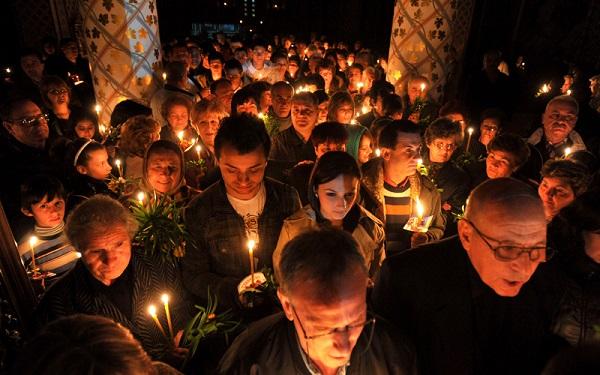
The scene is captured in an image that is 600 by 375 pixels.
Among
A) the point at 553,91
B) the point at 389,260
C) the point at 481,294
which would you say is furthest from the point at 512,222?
the point at 553,91

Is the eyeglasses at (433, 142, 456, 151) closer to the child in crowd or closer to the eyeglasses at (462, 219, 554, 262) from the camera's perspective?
the eyeglasses at (462, 219, 554, 262)

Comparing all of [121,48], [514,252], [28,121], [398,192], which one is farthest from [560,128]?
[121,48]

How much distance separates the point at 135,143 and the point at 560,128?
17.0ft

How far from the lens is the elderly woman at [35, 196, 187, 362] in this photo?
2289 millimetres

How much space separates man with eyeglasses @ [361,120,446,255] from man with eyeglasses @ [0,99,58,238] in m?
3.36

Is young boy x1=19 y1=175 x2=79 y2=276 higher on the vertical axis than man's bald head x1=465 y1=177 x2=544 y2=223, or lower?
lower

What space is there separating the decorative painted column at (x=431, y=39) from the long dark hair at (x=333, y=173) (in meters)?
7.26

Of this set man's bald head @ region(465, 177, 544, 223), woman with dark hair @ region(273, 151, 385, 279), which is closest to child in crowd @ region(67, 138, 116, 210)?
woman with dark hair @ region(273, 151, 385, 279)

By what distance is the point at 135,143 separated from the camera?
4336 mm

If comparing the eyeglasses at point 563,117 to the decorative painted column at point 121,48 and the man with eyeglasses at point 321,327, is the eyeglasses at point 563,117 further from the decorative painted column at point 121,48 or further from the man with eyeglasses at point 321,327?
the decorative painted column at point 121,48

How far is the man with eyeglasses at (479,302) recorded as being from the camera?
77.7 inches

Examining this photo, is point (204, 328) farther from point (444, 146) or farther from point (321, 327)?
point (444, 146)

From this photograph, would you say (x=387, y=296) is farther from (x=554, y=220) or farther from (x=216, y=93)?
(x=216, y=93)

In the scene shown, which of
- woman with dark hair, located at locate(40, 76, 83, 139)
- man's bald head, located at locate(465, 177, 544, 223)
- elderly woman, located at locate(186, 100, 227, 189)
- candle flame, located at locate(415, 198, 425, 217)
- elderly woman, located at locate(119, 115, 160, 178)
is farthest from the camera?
woman with dark hair, located at locate(40, 76, 83, 139)
